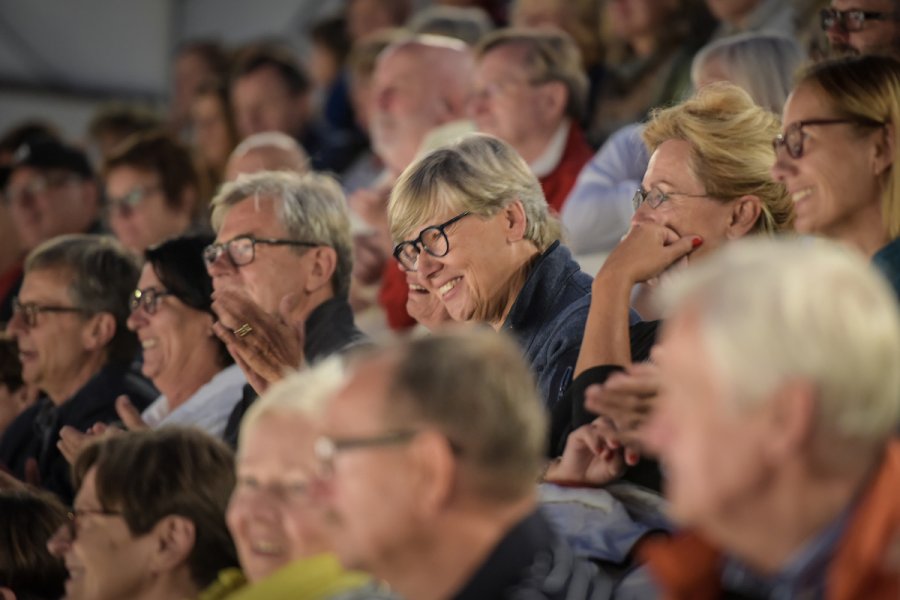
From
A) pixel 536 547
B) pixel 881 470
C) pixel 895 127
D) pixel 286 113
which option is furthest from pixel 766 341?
pixel 286 113

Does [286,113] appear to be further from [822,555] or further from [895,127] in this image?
[822,555]

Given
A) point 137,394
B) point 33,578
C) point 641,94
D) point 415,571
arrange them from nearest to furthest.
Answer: point 415,571 < point 33,578 < point 137,394 < point 641,94

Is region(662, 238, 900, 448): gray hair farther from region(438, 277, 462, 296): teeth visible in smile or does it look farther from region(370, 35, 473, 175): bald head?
region(370, 35, 473, 175): bald head

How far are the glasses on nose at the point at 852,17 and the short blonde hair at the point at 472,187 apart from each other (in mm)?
967

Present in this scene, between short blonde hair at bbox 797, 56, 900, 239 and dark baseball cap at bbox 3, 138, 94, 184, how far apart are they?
393cm

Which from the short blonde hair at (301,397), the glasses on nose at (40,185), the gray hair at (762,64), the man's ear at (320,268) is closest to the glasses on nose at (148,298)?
the man's ear at (320,268)

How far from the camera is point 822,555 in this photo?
191 centimetres

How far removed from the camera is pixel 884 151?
3033mm

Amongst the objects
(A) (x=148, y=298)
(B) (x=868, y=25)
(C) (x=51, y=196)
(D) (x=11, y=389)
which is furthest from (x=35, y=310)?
(B) (x=868, y=25)

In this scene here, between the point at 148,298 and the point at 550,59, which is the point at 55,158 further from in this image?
the point at 550,59

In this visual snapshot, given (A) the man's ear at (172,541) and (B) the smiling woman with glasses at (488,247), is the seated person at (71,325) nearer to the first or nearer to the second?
(B) the smiling woman with glasses at (488,247)

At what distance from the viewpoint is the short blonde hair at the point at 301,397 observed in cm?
257

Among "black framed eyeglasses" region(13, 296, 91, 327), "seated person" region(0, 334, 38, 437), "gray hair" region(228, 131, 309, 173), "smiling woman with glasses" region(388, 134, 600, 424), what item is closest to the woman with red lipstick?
"smiling woman with glasses" region(388, 134, 600, 424)

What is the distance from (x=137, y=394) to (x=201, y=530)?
186 centimetres
